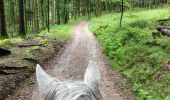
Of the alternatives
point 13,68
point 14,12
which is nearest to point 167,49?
point 13,68

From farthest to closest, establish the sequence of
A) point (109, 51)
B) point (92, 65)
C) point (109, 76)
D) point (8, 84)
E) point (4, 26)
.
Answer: point (4, 26) < point (109, 51) < point (109, 76) < point (8, 84) < point (92, 65)

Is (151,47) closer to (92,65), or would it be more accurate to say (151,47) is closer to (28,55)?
(28,55)

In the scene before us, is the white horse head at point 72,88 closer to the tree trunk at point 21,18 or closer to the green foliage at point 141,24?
the green foliage at point 141,24

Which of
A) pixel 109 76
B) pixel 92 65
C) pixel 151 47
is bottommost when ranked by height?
pixel 109 76

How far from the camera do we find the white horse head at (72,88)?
4.76 feet

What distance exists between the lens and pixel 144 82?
41.0 feet

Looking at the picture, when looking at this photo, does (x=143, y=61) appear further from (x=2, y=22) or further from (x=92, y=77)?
(x=92, y=77)

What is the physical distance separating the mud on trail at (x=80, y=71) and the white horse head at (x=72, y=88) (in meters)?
9.70

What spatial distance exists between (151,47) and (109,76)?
121 inches

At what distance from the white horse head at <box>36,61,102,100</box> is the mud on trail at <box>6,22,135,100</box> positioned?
9.70 m

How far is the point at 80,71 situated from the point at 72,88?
45.7ft

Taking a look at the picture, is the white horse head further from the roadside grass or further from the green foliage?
the green foliage

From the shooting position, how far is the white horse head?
145 centimetres

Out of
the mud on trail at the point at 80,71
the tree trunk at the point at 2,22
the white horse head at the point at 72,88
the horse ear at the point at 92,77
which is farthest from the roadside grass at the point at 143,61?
the white horse head at the point at 72,88
